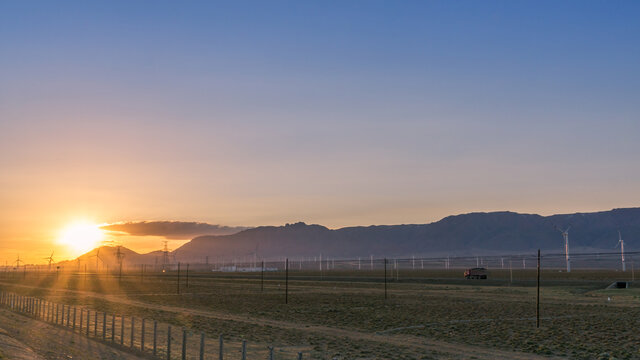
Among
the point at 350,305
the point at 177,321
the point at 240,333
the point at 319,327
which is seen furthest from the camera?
the point at 350,305

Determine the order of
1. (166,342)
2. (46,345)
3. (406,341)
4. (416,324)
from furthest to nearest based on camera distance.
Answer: (416,324) → (406,341) → (166,342) → (46,345)

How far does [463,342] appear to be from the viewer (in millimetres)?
35938

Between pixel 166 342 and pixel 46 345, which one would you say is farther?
pixel 166 342

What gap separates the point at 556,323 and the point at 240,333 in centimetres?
2255

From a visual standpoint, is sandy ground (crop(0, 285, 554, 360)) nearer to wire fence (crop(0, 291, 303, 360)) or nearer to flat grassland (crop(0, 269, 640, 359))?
flat grassland (crop(0, 269, 640, 359))

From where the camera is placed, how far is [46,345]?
35.0 m

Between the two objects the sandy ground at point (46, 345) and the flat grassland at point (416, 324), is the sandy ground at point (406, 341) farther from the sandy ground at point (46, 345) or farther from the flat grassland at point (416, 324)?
the sandy ground at point (46, 345)

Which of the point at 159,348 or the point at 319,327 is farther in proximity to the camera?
the point at 319,327

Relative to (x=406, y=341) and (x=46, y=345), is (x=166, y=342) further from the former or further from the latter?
(x=406, y=341)

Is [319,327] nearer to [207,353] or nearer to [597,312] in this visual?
[207,353]

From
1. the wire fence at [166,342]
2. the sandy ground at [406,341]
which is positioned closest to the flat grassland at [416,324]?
the sandy ground at [406,341]

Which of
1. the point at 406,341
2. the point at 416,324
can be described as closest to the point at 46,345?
the point at 406,341

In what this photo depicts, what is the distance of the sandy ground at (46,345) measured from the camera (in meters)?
30.6

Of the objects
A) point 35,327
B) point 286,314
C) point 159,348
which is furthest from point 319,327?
point 35,327
